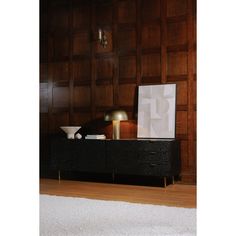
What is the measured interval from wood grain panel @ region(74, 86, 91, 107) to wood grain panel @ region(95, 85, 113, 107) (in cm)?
15

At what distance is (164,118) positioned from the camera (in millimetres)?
5055

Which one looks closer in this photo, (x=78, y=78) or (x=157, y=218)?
(x=157, y=218)

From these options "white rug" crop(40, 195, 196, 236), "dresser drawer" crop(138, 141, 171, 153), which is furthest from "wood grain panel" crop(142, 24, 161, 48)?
"white rug" crop(40, 195, 196, 236)

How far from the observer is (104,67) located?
5.59 metres

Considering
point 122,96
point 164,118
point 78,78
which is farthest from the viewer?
point 78,78

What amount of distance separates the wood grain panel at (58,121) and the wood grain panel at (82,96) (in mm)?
260

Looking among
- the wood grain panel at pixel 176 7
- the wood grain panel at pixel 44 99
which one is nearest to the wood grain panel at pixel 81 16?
the wood grain panel at pixel 44 99

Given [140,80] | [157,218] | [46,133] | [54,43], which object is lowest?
[157,218]

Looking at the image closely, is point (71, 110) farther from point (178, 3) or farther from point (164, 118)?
point (178, 3)

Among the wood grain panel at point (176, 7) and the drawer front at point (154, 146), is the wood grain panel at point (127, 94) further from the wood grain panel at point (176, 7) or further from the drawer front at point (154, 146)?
the wood grain panel at point (176, 7)

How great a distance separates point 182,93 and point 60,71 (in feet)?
6.47
